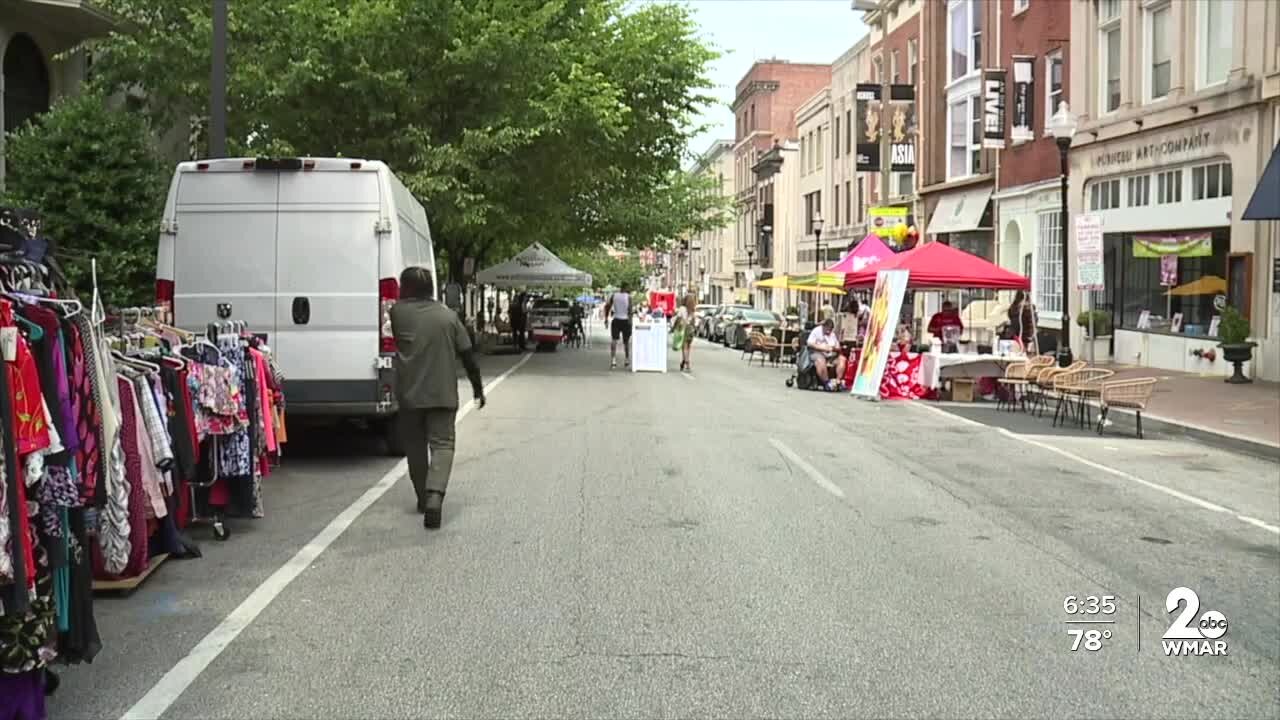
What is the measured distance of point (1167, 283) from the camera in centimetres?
2511

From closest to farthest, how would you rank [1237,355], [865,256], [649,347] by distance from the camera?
[1237,355]
[865,256]
[649,347]

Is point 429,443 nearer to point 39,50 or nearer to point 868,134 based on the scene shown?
point 39,50

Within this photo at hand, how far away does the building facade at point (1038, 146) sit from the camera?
30797 mm

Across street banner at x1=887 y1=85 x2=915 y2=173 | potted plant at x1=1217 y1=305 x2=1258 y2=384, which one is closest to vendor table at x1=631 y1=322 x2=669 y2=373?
potted plant at x1=1217 y1=305 x2=1258 y2=384

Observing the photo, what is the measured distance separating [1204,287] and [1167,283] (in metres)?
1.42

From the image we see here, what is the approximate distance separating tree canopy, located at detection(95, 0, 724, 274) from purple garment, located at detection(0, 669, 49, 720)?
16931 mm

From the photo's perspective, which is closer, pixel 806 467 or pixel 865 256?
pixel 806 467

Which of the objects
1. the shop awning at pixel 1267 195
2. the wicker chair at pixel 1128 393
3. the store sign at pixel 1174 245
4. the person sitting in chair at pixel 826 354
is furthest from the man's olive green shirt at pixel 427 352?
the store sign at pixel 1174 245

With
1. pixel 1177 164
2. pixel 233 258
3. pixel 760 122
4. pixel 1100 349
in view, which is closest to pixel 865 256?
pixel 1177 164

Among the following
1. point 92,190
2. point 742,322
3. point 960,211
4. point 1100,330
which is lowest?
point 1100,330

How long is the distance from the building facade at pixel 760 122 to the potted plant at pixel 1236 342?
57745mm

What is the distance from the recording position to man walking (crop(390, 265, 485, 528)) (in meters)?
8.57

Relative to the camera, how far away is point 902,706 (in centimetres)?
490

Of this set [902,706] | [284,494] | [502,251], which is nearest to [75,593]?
[902,706]
